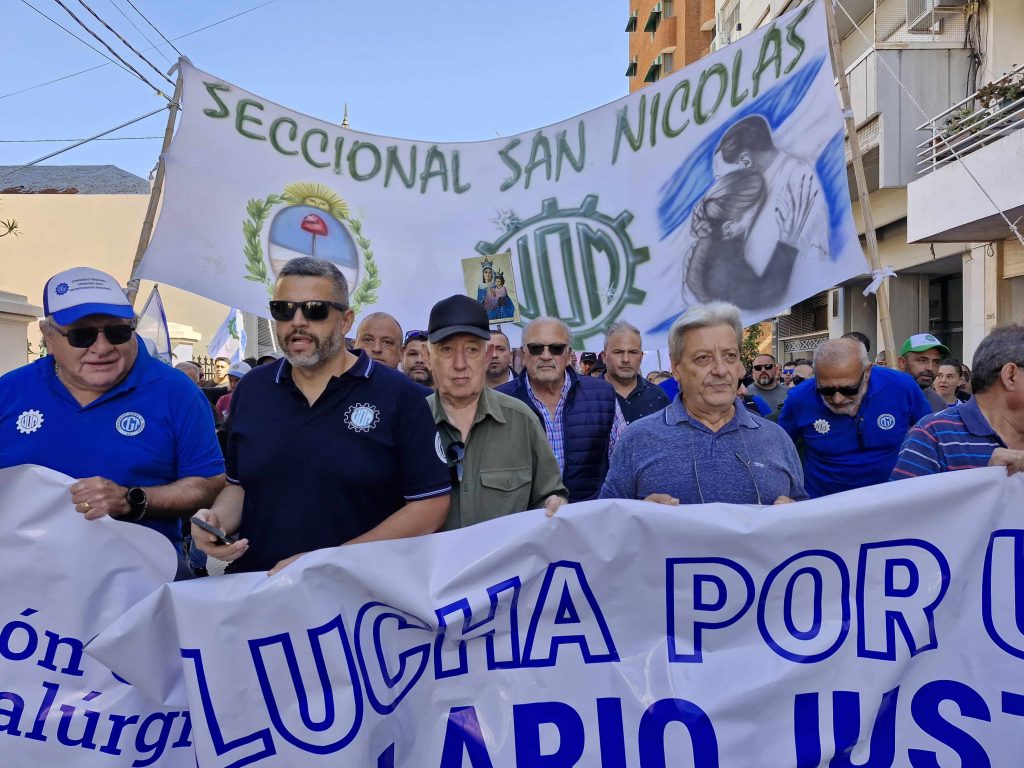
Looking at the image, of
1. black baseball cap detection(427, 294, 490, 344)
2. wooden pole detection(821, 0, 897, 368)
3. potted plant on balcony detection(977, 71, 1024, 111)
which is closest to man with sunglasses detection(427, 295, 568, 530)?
black baseball cap detection(427, 294, 490, 344)

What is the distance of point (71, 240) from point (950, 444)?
3394cm

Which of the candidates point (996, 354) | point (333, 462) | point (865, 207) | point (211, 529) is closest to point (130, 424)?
point (211, 529)

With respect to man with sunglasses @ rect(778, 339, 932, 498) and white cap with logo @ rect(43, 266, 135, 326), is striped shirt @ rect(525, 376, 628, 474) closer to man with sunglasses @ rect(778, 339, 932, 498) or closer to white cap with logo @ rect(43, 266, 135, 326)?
man with sunglasses @ rect(778, 339, 932, 498)

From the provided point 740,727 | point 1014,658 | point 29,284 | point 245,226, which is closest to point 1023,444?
point 1014,658

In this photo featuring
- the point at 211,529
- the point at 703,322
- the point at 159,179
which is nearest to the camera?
the point at 211,529

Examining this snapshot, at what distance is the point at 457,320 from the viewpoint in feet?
9.86

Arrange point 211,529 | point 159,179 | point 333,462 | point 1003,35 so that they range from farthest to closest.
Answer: point 1003,35 → point 159,179 → point 333,462 → point 211,529

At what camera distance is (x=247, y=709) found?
2438 millimetres

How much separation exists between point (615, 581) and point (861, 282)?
17469 millimetres

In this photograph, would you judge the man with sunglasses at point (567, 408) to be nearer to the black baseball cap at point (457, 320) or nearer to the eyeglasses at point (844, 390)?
the eyeglasses at point (844, 390)

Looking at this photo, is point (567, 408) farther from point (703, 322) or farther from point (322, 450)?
point (322, 450)

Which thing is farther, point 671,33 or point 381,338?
point 671,33

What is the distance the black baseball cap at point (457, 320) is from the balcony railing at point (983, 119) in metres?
8.97

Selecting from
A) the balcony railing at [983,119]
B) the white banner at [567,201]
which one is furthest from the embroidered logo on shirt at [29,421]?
the balcony railing at [983,119]
